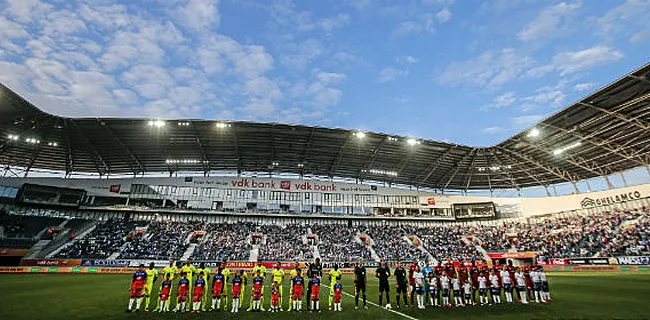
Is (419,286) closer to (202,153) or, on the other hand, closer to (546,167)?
(202,153)

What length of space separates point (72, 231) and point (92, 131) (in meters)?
16.2

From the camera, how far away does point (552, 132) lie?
124 feet

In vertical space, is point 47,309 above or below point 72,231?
A: below

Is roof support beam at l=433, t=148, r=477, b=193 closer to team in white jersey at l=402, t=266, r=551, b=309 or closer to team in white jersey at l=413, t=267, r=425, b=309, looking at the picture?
team in white jersey at l=402, t=266, r=551, b=309

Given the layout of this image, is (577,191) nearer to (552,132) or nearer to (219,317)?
(552,132)

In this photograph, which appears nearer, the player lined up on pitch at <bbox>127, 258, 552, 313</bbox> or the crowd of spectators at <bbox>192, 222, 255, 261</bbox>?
the player lined up on pitch at <bbox>127, 258, 552, 313</bbox>

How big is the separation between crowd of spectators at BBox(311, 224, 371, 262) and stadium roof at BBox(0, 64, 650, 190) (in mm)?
9440

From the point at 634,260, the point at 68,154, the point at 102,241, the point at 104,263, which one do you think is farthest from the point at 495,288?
the point at 68,154

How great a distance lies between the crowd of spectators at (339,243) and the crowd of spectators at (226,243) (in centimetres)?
1057

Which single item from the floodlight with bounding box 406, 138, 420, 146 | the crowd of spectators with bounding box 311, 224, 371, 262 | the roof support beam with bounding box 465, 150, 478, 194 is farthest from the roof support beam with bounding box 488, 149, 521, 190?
the crowd of spectators with bounding box 311, 224, 371, 262

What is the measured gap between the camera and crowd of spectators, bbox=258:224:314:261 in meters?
41.6

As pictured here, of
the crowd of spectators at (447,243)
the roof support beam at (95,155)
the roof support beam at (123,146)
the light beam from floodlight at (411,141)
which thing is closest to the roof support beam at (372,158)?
the light beam from floodlight at (411,141)

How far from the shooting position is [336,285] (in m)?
11.9

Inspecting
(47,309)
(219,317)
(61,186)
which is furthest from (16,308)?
(61,186)
